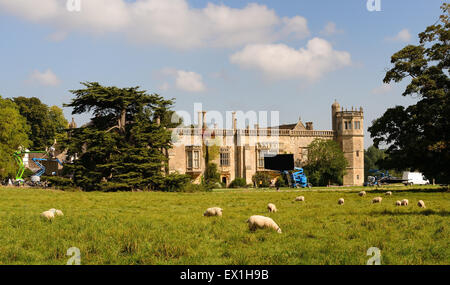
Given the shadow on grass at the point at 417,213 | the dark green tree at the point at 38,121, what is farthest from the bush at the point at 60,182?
the dark green tree at the point at 38,121

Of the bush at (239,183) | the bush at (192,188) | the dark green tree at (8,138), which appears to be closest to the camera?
the bush at (192,188)

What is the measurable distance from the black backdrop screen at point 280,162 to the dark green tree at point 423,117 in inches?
822

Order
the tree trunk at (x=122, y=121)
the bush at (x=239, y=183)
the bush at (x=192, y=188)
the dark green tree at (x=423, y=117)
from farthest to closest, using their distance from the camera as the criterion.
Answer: the bush at (x=239, y=183) → the tree trunk at (x=122, y=121) → the bush at (x=192, y=188) → the dark green tree at (x=423, y=117)

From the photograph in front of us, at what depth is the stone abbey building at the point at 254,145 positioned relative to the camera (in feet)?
176

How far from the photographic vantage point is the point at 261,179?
5519 cm

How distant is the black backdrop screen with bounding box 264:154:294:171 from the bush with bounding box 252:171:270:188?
216 cm

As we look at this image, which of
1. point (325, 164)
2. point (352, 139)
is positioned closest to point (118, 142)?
point (325, 164)

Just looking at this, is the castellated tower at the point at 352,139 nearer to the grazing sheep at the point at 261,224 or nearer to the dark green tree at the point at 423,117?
the dark green tree at the point at 423,117

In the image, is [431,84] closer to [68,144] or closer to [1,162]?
[68,144]

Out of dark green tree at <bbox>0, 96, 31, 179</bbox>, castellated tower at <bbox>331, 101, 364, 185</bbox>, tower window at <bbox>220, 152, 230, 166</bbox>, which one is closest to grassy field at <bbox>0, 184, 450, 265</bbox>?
dark green tree at <bbox>0, 96, 31, 179</bbox>

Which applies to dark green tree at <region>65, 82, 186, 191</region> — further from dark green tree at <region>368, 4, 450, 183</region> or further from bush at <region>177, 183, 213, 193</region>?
dark green tree at <region>368, 4, 450, 183</region>

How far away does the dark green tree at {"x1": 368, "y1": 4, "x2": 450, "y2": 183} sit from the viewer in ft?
86.8

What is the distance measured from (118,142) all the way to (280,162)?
2332cm

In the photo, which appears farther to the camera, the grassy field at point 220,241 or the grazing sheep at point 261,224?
the grazing sheep at point 261,224
